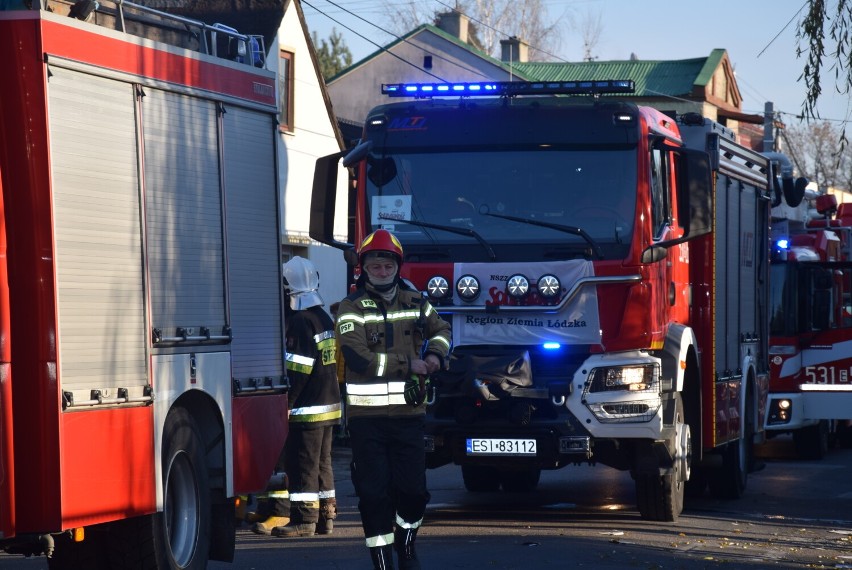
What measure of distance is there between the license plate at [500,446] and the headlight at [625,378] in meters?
0.61

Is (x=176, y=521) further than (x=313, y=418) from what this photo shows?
No

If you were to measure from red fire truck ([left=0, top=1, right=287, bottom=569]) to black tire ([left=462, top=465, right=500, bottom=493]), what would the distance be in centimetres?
505

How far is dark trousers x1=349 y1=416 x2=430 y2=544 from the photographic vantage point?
830cm

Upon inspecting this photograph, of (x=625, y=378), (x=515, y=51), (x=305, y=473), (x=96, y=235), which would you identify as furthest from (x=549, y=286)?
(x=515, y=51)

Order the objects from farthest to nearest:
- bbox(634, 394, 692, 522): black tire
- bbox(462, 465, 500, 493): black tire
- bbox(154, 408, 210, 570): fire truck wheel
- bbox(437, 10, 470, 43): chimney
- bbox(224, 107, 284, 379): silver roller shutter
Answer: bbox(437, 10, 470, 43): chimney
bbox(462, 465, 500, 493): black tire
bbox(634, 394, 692, 522): black tire
bbox(224, 107, 284, 379): silver roller shutter
bbox(154, 408, 210, 570): fire truck wheel

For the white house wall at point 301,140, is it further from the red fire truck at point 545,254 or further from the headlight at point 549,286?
the headlight at point 549,286

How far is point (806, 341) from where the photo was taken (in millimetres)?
18812

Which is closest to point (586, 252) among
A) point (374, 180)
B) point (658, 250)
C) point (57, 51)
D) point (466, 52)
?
point (658, 250)

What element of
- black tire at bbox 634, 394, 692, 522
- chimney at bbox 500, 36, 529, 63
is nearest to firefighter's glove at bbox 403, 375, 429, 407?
black tire at bbox 634, 394, 692, 522

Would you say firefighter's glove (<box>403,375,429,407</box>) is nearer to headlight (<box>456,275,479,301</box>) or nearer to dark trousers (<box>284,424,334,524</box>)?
dark trousers (<box>284,424,334,524</box>)

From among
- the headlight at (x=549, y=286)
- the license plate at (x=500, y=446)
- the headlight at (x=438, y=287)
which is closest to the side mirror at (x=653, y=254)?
the headlight at (x=549, y=286)

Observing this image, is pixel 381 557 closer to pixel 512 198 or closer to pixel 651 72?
pixel 512 198

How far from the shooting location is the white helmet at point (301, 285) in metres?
11.1

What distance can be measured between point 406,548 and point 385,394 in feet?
2.80
